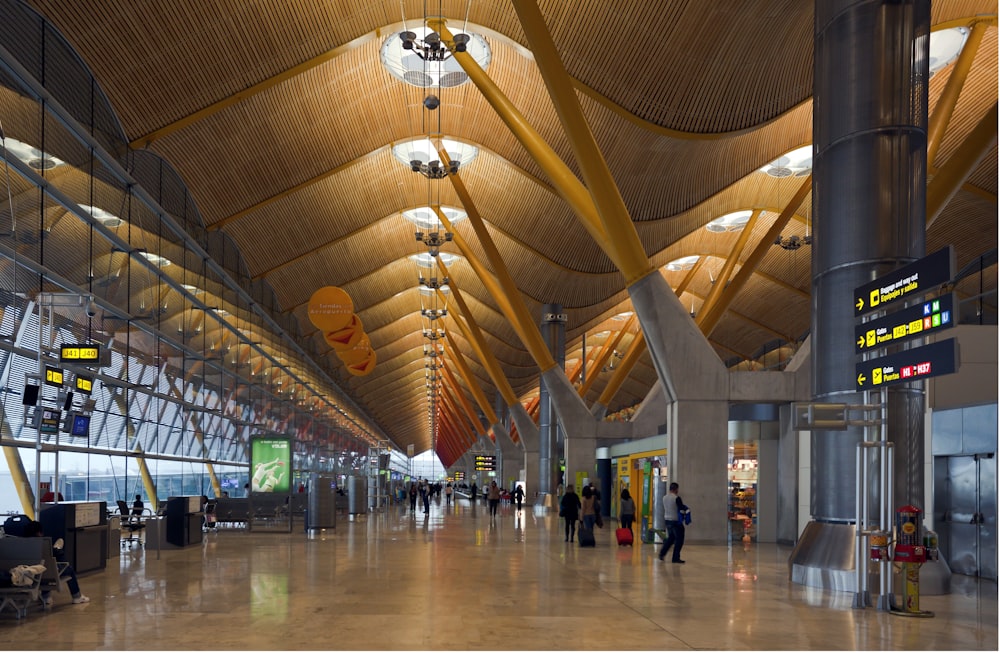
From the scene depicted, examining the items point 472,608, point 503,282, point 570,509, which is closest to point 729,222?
point 503,282

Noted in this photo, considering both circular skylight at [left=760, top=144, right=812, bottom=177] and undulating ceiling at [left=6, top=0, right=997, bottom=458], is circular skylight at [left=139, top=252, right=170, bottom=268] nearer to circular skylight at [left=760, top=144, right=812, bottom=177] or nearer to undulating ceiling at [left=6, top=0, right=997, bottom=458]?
undulating ceiling at [left=6, top=0, right=997, bottom=458]

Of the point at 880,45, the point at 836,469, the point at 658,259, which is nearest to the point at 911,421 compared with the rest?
the point at 836,469

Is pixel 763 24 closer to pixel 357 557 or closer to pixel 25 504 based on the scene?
pixel 357 557

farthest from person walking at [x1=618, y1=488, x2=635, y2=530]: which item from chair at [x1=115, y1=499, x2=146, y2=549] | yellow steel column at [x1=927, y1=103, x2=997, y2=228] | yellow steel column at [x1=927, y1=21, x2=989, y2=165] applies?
chair at [x1=115, y1=499, x2=146, y2=549]

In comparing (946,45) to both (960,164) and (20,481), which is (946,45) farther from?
(20,481)

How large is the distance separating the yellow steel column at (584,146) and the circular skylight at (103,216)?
9892mm

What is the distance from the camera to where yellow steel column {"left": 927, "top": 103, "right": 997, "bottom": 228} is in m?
18.0

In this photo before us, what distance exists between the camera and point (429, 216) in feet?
139

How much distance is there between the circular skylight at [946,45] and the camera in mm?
27172

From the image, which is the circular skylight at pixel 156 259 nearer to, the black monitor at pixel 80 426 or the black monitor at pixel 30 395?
the black monitor at pixel 80 426

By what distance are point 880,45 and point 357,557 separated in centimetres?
1276

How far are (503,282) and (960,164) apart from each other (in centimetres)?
1940

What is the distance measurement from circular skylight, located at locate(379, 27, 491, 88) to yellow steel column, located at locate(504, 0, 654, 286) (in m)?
7.80

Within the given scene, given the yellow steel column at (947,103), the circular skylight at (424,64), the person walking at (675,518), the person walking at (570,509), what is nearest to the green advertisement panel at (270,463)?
the person walking at (570,509)
